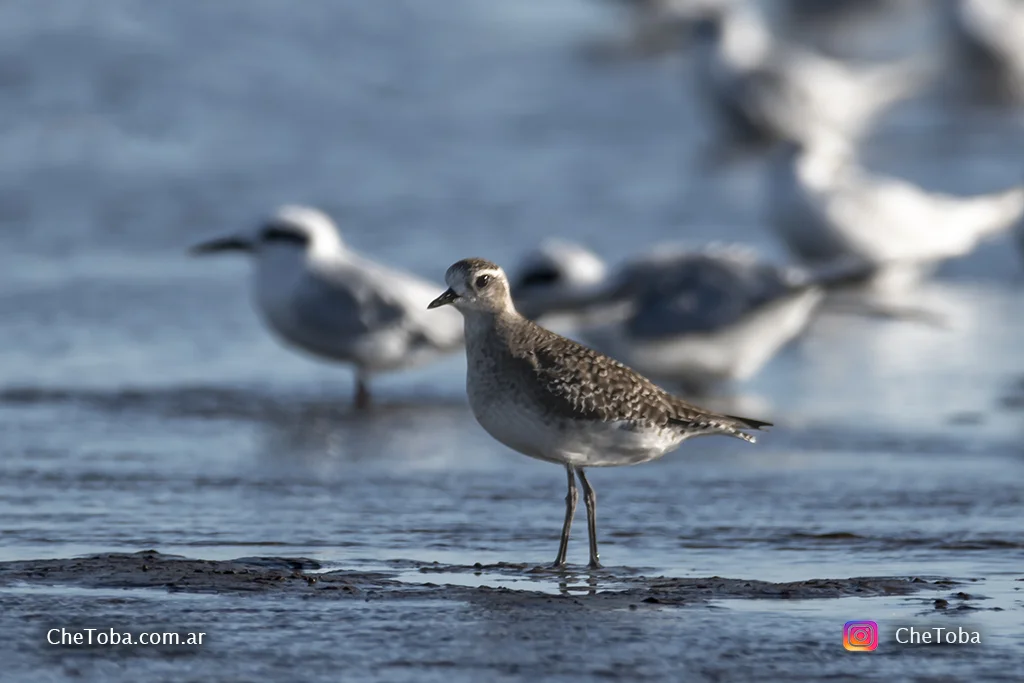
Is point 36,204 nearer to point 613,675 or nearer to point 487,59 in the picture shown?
point 487,59

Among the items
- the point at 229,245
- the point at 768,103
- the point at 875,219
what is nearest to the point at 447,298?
the point at 229,245

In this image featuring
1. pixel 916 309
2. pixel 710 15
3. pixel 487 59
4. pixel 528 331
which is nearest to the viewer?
pixel 528 331

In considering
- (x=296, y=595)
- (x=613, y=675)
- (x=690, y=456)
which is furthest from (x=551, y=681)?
(x=690, y=456)

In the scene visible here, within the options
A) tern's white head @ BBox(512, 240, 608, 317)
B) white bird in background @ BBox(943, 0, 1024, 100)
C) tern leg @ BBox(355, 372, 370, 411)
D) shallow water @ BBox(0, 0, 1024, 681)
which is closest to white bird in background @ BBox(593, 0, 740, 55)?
shallow water @ BBox(0, 0, 1024, 681)

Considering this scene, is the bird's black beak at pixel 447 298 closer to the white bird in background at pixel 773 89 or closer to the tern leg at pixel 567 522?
the tern leg at pixel 567 522

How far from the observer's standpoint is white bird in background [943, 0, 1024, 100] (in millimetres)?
20345

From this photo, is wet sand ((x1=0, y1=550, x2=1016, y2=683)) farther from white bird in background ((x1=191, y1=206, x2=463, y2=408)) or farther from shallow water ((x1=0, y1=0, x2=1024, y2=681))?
white bird in background ((x1=191, y1=206, x2=463, y2=408))

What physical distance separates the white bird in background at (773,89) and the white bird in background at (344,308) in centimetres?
900

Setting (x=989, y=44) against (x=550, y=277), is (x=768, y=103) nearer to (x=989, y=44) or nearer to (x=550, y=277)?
(x=989, y=44)

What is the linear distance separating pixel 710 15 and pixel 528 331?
13882 millimetres

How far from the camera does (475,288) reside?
17.6ft

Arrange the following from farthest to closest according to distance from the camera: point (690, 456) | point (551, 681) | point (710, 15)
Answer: point (710, 15), point (690, 456), point (551, 681)

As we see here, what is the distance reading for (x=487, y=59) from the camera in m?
20.5

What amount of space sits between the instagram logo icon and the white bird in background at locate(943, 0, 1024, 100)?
1654 centimetres
